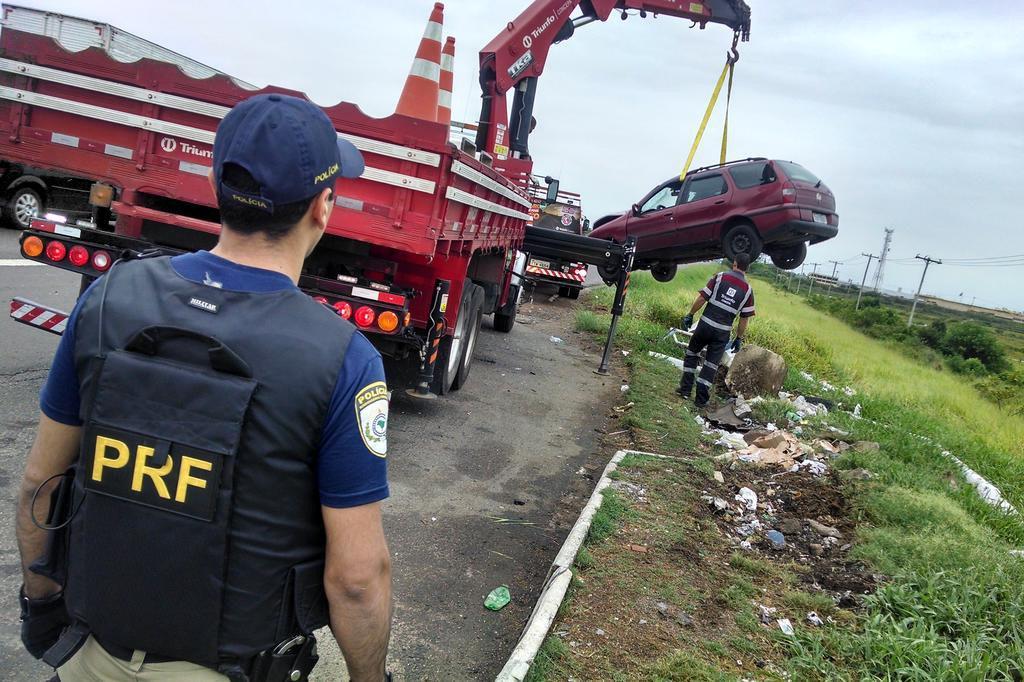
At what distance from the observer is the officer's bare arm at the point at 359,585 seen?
150cm

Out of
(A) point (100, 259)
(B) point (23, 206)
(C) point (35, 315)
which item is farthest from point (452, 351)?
(B) point (23, 206)

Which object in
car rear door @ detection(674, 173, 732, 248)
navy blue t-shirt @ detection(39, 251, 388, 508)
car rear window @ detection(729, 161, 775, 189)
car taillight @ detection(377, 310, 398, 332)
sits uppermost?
car rear window @ detection(729, 161, 775, 189)

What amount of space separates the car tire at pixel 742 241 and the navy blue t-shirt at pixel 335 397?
10.6 metres

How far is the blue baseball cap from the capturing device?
147 cm

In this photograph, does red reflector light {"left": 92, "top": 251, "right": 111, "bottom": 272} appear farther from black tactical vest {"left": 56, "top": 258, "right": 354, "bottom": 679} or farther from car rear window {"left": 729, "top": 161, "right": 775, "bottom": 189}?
car rear window {"left": 729, "top": 161, "right": 775, "bottom": 189}

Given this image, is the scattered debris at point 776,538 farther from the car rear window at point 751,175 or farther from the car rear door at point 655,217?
the car rear door at point 655,217

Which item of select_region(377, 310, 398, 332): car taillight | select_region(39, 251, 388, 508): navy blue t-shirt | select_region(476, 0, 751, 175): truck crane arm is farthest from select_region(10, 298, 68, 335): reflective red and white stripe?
select_region(476, 0, 751, 175): truck crane arm

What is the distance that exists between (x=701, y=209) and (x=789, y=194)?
140cm

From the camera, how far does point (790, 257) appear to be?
12.2 meters

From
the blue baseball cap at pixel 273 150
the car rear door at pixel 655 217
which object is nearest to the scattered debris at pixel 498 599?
the blue baseball cap at pixel 273 150

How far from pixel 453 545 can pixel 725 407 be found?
5.82 meters

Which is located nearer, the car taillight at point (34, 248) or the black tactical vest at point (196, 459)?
the black tactical vest at point (196, 459)

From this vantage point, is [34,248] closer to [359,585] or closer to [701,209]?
[359,585]

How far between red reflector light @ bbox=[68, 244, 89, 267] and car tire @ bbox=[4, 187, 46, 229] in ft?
23.3
